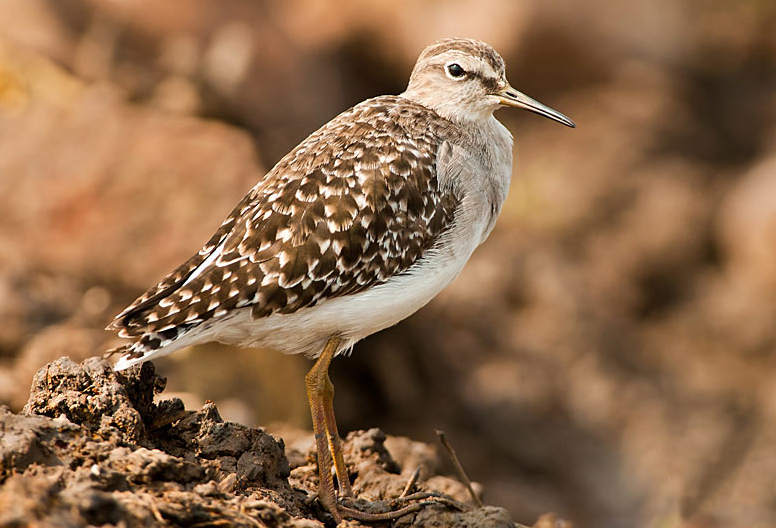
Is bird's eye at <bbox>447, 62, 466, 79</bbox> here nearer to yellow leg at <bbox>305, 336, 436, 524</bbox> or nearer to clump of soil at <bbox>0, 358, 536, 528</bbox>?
yellow leg at <bbox>305, 336, 436, 524</bbox>

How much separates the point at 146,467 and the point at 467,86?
4.71m

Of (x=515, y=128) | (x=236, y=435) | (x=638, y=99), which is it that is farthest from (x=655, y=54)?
(x=236, y=435)

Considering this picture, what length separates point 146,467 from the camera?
5645mm

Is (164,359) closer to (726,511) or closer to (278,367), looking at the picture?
(278,367)

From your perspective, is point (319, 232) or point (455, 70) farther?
point (455, 70)

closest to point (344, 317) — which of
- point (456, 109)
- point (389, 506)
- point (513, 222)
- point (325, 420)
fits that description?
point (325, 420)

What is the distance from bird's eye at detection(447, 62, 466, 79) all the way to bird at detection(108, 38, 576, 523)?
→ 528 mm

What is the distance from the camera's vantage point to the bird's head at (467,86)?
8.89 m

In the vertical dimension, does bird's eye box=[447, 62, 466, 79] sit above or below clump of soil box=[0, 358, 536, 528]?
above

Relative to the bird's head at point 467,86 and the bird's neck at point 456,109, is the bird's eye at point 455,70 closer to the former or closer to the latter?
the bird's head at point 467,86

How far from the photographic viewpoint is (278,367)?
13.5 m

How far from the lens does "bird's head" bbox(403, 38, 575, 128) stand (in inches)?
350

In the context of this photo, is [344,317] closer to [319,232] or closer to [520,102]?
[319,232]

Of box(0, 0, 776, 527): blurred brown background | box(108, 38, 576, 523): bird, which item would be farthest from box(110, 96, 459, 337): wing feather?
→ box(0, 0, 776, 527): blurred brown background
